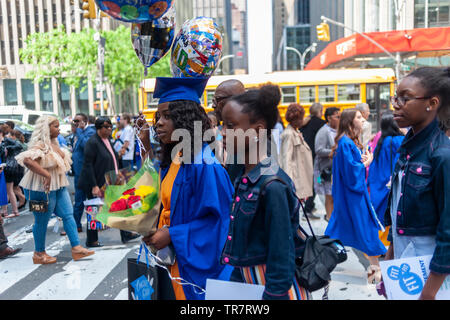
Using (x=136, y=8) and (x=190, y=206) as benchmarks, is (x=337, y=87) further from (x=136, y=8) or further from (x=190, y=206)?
(x=190, y=206)

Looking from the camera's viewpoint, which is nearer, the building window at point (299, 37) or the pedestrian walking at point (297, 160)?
the pedestrian walking at point (297, 160)

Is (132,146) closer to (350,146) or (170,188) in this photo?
(350,146)

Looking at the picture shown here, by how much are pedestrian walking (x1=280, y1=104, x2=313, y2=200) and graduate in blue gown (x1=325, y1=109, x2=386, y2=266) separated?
2237 millimetres

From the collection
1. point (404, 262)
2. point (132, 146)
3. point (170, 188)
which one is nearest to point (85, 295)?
point (170, 188)

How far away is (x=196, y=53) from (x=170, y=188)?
1.30 m

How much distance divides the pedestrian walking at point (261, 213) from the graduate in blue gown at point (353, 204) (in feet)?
10.2

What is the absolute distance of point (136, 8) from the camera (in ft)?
11.1

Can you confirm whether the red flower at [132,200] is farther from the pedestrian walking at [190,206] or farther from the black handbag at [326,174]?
the black handbag at [326,174]

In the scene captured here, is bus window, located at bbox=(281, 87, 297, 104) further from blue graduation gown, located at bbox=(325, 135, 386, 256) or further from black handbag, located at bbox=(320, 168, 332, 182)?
blue graduation gown, located at bbox=(325, 135, 386, 256)

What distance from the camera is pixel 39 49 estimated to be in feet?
147

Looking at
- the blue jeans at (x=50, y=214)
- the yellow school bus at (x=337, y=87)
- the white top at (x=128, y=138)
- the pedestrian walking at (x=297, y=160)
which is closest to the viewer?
the blue jeans at (x=50, y=214)

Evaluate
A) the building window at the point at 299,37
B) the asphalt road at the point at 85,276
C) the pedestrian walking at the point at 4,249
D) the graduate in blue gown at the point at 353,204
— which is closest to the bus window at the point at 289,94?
the asphalt road at the point at 85,276

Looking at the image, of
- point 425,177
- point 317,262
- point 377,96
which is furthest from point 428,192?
point 377,96

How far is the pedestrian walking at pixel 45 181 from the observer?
20.0ft
